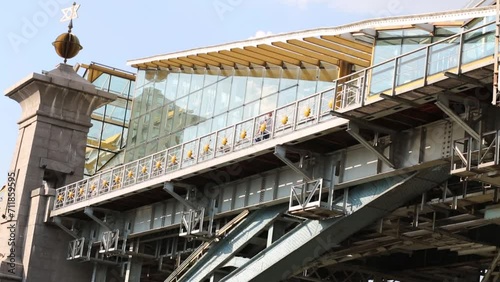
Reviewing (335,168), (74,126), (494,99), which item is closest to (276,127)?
(335,168)

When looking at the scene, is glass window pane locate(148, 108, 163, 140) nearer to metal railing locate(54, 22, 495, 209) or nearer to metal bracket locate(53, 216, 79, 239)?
metal railing locate(54, 22, 495, 209)

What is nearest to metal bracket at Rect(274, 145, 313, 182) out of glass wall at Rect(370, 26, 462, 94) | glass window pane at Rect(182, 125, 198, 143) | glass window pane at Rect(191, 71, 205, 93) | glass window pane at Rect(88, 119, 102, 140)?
glass wall at Rect(370, 26, 462, 94)

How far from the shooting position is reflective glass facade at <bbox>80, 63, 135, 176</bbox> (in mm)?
63844

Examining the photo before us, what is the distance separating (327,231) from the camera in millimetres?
30797

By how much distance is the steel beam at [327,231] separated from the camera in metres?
28.5

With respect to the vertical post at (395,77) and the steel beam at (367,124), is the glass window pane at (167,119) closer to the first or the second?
the steel beam at (367,124)

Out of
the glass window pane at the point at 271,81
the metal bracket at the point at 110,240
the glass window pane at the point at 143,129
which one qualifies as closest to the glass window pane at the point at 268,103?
the glass window pane at the point at 271,81

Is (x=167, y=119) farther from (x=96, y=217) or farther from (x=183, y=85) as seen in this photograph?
(x=96, y=217)

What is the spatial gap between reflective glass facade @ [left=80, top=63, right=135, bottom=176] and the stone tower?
413 inches

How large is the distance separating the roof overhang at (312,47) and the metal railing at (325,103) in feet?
3.75

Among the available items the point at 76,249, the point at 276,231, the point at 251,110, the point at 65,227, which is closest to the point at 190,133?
the point at 251,110

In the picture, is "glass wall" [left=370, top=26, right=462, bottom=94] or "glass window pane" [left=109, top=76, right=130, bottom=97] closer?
"glass wall" [left=370, top=26, right=462, bottom=94]

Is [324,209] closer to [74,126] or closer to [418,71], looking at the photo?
[418,71]

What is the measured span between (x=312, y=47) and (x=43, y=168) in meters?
18.8
